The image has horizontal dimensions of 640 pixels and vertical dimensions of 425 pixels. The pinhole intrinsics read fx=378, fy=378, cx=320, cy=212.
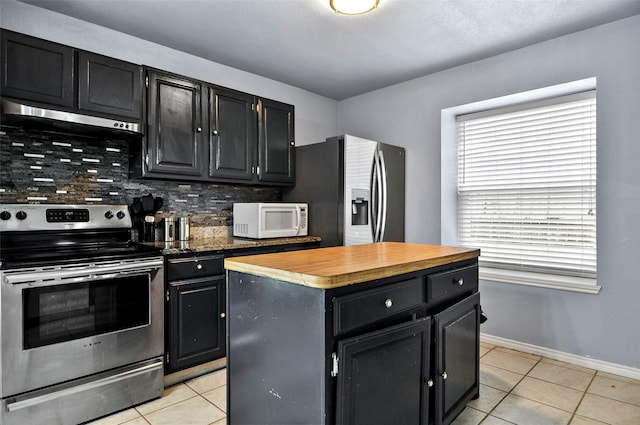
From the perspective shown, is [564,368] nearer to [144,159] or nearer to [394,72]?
[394,72]

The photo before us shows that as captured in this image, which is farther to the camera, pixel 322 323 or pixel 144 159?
pixel 144 159

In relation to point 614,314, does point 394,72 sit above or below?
above

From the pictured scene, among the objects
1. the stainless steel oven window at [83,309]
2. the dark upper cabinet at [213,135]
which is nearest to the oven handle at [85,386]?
the stainless steel oven window at [83,309]

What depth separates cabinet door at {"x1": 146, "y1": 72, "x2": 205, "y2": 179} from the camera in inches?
109

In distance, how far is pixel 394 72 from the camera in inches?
145

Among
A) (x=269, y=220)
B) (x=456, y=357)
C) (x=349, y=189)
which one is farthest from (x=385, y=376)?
(x=349, y=189)

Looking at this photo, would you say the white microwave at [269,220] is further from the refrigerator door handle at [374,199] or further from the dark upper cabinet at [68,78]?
the dark upper cabinet at [68,78]

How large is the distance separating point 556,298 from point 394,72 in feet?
8.01

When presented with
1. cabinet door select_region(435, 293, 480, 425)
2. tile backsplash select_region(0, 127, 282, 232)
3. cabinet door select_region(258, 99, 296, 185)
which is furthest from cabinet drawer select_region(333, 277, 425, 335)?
tile backsplash select_region(0, 127, 282, 232)

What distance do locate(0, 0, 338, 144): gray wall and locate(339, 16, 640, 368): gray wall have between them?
1259 mm

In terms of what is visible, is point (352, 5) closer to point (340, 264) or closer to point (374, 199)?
point (340, 264)

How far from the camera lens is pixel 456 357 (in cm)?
197

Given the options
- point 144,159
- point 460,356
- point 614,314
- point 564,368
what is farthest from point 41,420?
point 614,314

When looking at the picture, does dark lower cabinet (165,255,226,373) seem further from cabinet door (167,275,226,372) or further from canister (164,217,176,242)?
canister (164,217,176,242)
